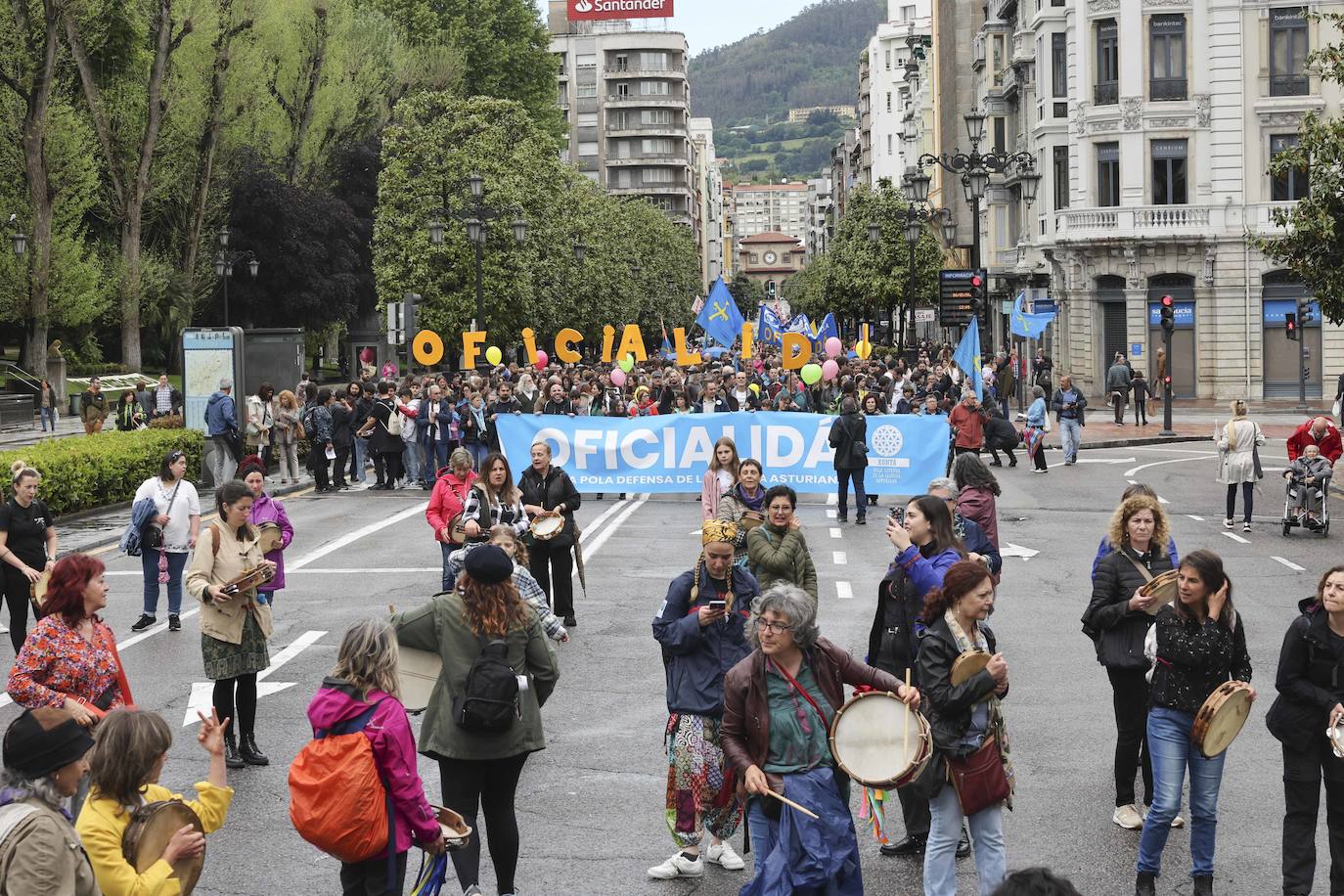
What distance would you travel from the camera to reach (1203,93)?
48.8m

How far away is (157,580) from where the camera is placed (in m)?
15.0

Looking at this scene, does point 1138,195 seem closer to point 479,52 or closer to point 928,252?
point 928,252

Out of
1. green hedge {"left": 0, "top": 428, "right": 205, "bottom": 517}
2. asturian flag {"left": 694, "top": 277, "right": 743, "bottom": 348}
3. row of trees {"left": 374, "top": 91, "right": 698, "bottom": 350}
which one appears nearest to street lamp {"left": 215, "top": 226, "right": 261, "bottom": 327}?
row of trees {"left": 374, "top": 91, "right": 698, "bottom": 350}

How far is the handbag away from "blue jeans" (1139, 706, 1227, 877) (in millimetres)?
1044

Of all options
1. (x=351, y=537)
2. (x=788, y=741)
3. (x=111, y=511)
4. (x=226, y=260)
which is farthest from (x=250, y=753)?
(x=226, y=260)

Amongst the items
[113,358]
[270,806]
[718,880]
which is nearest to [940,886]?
[718,880]

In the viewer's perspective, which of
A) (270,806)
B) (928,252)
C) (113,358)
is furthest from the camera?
(928,252)

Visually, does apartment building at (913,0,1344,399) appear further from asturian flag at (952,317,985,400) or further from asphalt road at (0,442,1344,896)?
asphalt road at (0,442,1344,896)

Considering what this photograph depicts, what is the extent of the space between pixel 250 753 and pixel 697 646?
3.56m

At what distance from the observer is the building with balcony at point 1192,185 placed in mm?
48188

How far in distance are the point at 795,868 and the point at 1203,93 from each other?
152 ft

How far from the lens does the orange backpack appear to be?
6.14m

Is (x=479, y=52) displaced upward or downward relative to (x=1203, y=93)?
upward

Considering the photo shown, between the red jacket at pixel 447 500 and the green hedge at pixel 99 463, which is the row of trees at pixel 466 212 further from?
the red jacket at pixel 447 500
